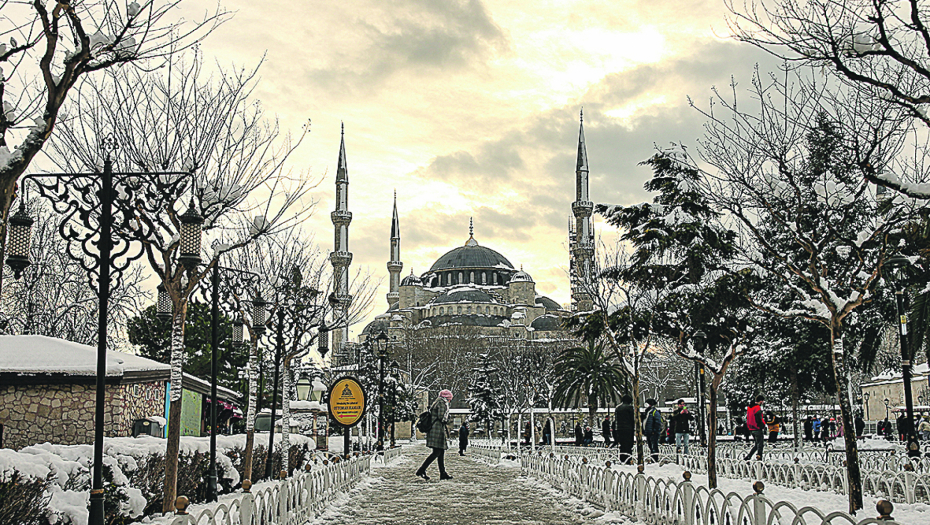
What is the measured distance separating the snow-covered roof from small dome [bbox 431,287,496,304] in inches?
3536

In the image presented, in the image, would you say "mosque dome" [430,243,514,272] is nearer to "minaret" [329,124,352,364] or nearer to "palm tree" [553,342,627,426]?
"minaret" [329,124,352,364]

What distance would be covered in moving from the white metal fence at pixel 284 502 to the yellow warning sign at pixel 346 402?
1.99m

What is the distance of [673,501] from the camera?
26.2ft

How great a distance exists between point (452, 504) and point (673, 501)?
14.4 feet

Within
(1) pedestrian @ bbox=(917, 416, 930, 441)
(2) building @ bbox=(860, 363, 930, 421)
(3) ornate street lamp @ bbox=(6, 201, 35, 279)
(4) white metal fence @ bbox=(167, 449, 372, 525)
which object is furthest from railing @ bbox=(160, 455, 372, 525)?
(2) building @ bbox=(860, 363, 930, 421)

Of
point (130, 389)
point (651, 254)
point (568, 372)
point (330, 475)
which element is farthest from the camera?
point (568, 372)

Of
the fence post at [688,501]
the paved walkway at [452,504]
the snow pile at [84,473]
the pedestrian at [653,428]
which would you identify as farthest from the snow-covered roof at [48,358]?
the pedestrian at [653,428]

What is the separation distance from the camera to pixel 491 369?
52.1 metres

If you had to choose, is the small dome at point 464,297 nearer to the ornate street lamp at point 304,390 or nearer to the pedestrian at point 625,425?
the ornate street lamp at point 304,390

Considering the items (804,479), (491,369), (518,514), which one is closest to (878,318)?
(804,479)

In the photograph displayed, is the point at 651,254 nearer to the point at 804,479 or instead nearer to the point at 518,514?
the point at 804,479

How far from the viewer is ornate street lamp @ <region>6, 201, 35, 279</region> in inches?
294

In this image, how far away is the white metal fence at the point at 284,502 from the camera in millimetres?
6207

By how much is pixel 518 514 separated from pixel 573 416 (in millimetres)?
43942
